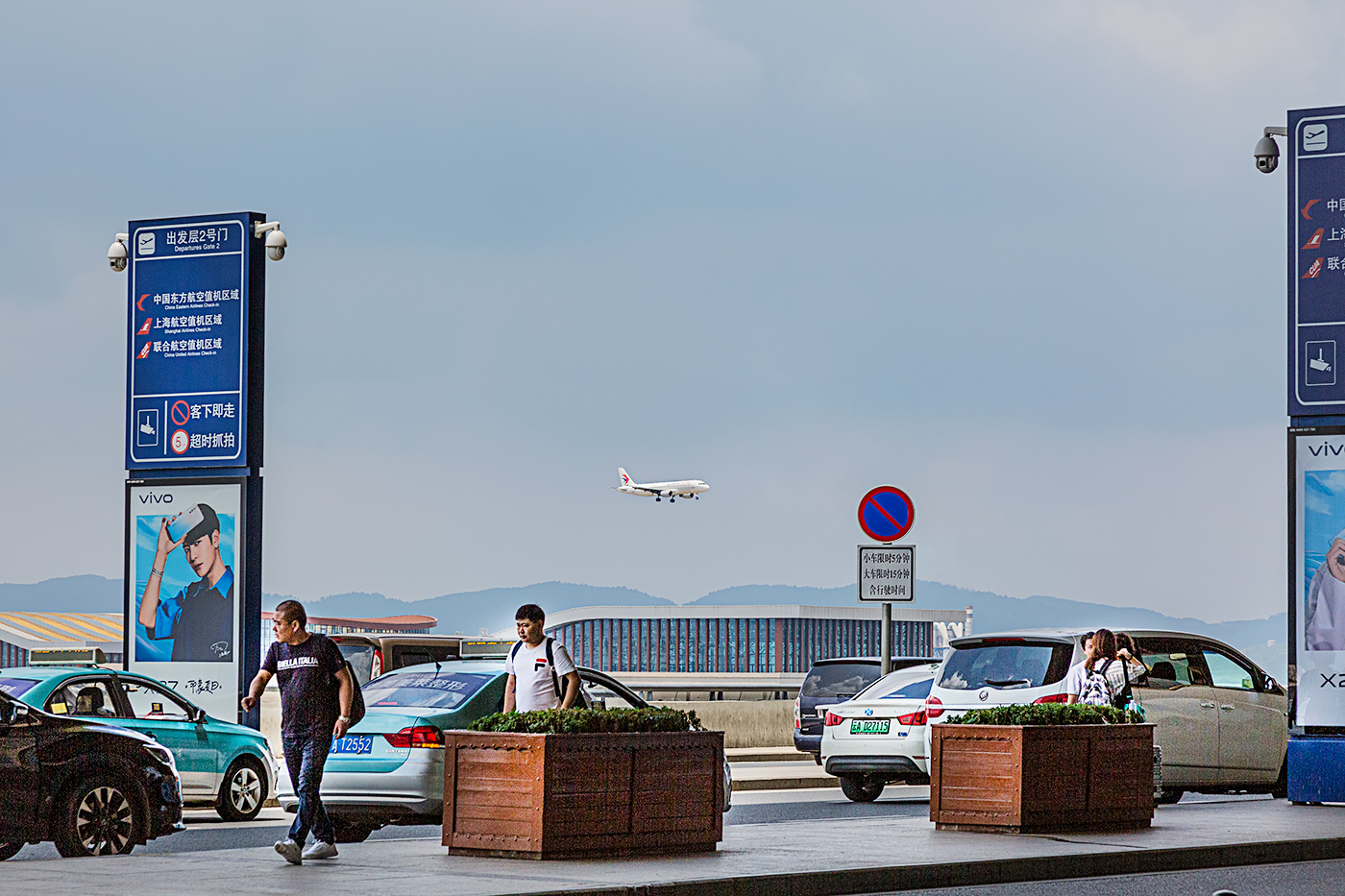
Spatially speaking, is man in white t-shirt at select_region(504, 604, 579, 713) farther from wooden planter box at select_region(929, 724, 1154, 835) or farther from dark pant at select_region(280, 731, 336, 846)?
wooden planter box at select_region(929, 724, 1154, 835)

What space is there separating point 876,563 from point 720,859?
900 centimetres

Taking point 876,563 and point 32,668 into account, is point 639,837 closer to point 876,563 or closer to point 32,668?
point 32,668

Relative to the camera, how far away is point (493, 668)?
1479 centimetres

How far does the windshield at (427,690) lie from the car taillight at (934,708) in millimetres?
5388

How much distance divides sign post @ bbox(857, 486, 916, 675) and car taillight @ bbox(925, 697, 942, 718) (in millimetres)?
2422

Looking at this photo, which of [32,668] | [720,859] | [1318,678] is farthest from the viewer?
[1318,678]

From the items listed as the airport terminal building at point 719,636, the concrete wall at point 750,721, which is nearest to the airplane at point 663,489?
the airport terminal building at point 719,636

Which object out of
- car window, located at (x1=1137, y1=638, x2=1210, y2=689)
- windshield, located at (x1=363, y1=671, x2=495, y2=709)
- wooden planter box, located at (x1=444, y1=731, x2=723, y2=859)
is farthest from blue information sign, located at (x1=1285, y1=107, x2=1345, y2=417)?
windshield, located at (x1=363, y1=671, x2=495, y2=709)

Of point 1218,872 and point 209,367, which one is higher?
point 209,367

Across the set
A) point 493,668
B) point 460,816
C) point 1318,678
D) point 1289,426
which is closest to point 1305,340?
point 1289,426

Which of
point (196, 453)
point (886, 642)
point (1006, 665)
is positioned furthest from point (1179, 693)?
point (196, 453)

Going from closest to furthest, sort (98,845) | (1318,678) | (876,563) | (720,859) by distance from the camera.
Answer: (720,859) < (98,845) < (1318,678) < (876,563)

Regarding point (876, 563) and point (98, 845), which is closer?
point (98, 845)

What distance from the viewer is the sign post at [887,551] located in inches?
820
